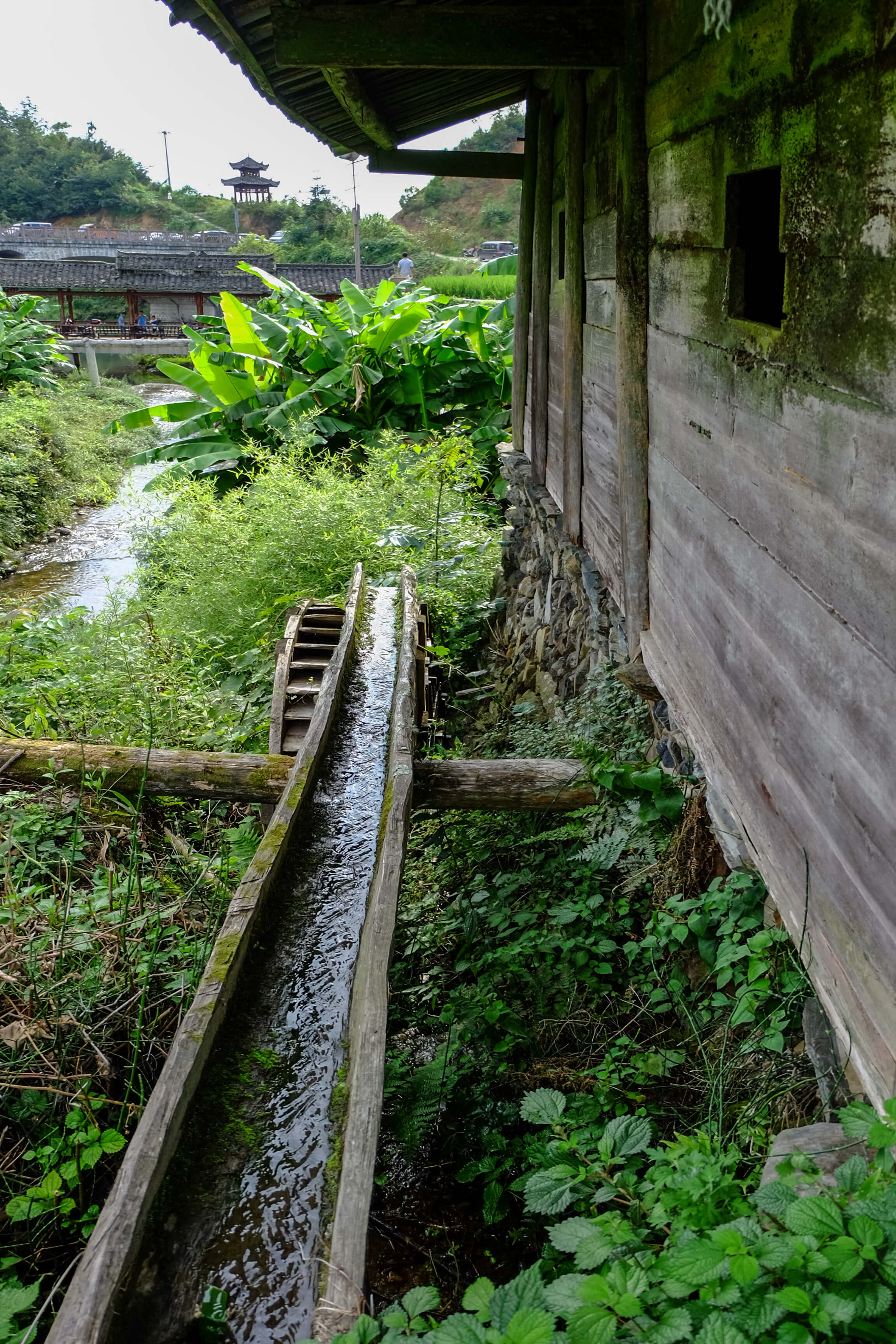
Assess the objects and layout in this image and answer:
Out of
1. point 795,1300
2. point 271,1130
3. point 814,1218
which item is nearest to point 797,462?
point 814,1218

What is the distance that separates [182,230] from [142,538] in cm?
5707

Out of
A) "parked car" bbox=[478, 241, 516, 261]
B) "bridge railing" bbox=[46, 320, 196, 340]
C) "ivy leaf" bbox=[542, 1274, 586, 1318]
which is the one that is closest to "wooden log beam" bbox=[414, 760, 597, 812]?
"ivy leaf" bbox=[542, 1274, 586, 1318]

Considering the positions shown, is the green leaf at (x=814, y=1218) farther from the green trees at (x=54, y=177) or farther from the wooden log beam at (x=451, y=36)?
the green trees at (x=54, y=177)

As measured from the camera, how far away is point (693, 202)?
2.84m

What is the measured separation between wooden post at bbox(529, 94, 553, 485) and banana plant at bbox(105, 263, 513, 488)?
5.34 metres

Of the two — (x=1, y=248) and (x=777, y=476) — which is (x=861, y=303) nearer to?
(x=777, y=476)

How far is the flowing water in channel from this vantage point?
7.64 ft

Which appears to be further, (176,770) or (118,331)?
(118,331)

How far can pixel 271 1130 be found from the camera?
2.81 metres

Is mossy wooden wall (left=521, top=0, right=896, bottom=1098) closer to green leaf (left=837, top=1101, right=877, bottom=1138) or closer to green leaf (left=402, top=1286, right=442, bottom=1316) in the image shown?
green leaf (left=837, top=1101, right=877, bottom=1138)

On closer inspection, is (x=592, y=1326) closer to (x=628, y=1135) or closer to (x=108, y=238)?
(x=628, y=1135)

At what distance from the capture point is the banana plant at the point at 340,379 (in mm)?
12016

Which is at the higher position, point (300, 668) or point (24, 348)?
point (24, 348)

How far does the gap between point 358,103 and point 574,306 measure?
139 cm
